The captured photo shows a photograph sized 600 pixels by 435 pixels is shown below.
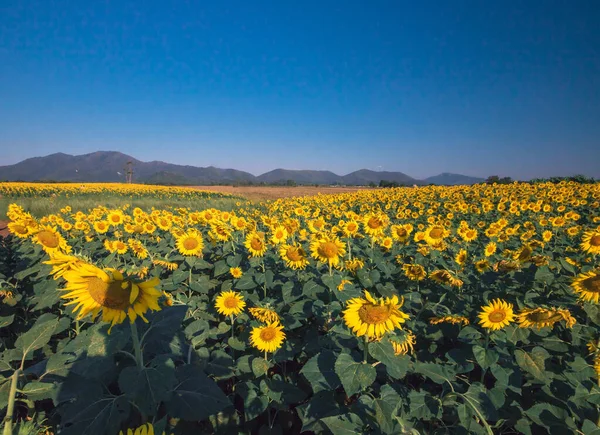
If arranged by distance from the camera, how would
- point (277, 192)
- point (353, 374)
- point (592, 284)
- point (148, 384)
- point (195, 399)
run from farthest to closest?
point (277, 192), point (592, 284), point (353, 374), point (195, 399), point (148, 384)

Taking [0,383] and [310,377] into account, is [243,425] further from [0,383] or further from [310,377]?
[0,383]

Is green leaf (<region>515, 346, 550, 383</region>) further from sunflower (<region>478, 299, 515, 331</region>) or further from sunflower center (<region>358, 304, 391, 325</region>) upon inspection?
sunflower center (<region>358, 304, 391, 325</region>)

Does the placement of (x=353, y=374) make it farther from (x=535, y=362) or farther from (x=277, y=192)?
(x=277, y=192)

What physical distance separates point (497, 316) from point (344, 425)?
64.5 inches

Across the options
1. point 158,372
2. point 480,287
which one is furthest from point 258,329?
point 480,287

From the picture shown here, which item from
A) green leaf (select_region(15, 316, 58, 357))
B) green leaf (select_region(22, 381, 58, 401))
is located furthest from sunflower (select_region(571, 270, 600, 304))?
green leaf (select_region(15, 316, 58, 357))

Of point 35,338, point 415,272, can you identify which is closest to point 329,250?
→ point 415,272

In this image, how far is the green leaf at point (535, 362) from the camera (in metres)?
2.20

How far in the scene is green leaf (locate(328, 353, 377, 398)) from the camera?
178 cm

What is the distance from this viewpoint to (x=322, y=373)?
210 centimetres

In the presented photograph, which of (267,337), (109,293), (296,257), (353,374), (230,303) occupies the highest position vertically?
(109,293)

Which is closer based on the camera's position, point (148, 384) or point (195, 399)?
point (148, 384)

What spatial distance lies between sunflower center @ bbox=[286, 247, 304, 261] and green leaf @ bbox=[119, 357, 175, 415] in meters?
2.63

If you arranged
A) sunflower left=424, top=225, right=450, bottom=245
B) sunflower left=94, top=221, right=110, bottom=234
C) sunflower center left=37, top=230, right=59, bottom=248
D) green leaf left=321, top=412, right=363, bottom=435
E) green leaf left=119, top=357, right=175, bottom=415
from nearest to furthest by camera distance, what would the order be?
green leaf left=119, top=357, right=175, bottom=415, green leaf left=321, top=412, right=363, bottom=435, sunflower center left=37, top=230, right=59, bottom=248, sunflower left=424, top=225, right=450, bottom=245, sunflower left=94, top=221, right=110, bottom=234
